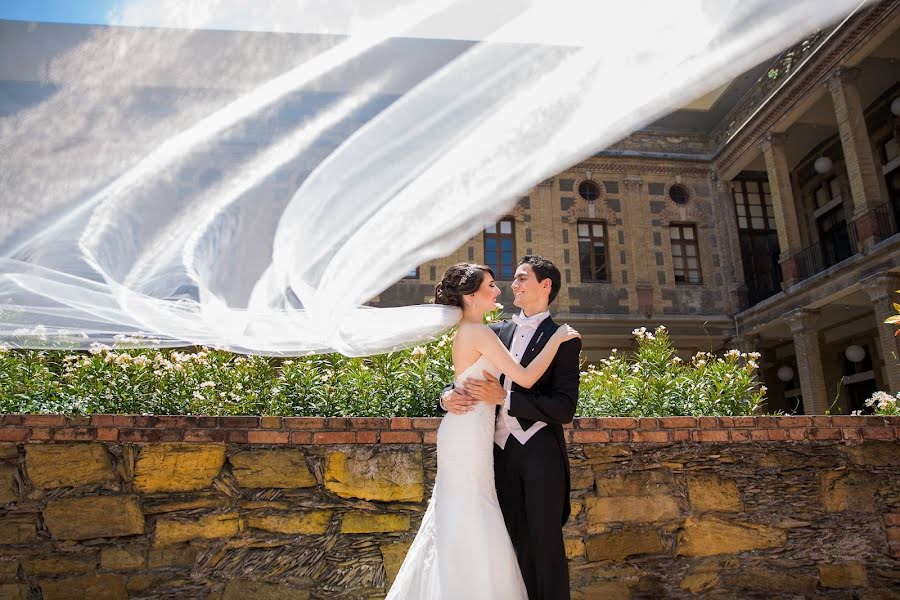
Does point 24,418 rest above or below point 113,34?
below

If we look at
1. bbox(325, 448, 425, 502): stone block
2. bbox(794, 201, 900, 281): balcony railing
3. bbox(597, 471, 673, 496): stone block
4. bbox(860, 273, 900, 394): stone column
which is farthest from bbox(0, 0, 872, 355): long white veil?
bbox(794, 201, 900, 281): balcony railing

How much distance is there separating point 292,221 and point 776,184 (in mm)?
14685

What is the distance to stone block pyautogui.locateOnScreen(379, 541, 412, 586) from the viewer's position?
345 centimetres

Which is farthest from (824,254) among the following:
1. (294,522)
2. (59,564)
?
(59,564)

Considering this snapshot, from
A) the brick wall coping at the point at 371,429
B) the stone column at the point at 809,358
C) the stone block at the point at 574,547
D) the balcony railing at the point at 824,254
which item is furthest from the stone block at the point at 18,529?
the balcony railing at the point at 824,254

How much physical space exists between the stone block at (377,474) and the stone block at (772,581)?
1946mm

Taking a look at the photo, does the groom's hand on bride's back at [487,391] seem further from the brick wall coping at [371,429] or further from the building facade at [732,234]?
the building facade at [732,234]

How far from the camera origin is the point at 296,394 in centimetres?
399

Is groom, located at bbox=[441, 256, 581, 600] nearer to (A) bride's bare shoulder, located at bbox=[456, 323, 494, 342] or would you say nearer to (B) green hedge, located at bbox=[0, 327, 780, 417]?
(A) bride's bare shoulder, located at bbox=[456, 323, 494, 342]

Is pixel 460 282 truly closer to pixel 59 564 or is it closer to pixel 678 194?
pixel 59 564

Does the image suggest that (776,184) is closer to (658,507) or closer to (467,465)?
(658,507)

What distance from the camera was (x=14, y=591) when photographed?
10.5 feet

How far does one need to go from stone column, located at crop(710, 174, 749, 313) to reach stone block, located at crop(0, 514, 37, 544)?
53.1 feet

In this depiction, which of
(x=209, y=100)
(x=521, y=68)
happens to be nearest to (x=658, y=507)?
(x=521, y=68)
